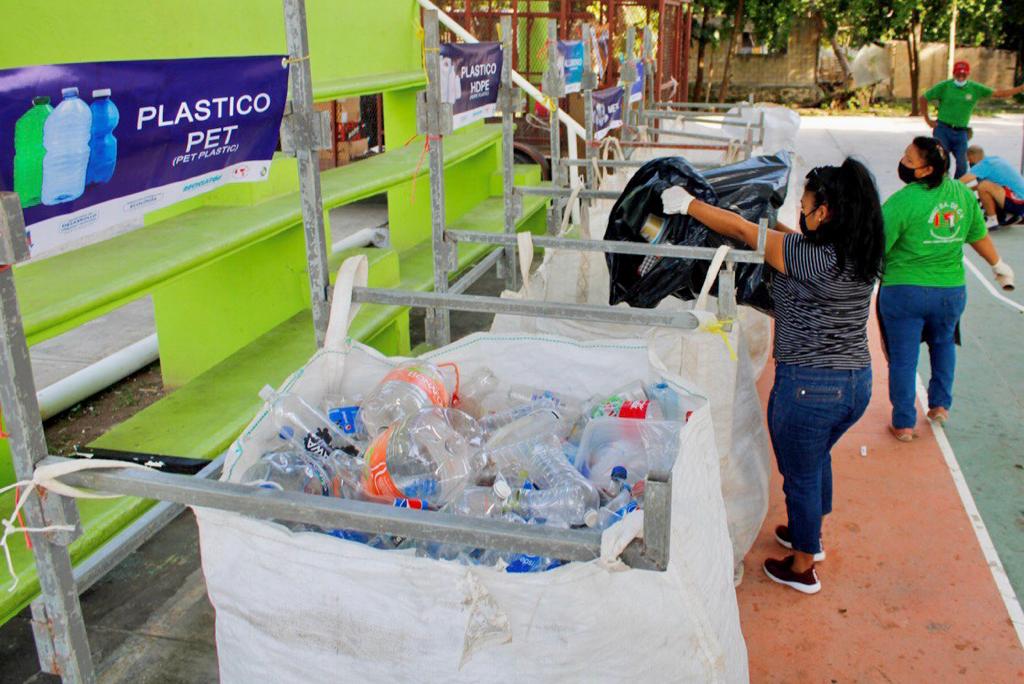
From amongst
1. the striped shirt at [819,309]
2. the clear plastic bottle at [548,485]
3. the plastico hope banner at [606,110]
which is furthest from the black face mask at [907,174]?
the clear plastic bottle at [548,485]

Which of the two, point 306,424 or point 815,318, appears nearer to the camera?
point 306,424

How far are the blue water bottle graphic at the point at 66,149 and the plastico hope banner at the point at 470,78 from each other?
1911 millimetres

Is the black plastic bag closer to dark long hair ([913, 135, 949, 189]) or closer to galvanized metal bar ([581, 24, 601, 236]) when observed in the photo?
dark long hair ([913, 135, 949, 189])

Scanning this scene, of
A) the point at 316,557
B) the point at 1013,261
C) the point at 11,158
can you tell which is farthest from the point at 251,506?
the point at 1013,261

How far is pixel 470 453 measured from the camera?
2.27m

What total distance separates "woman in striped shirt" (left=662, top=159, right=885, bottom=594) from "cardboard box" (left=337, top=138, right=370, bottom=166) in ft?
23.1

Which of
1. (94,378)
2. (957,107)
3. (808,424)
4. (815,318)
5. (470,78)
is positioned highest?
(470,78)

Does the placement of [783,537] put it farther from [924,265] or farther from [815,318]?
[924,265]

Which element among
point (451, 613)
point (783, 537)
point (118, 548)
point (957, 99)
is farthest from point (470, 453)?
point (957, 99)

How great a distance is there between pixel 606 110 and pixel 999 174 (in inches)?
203

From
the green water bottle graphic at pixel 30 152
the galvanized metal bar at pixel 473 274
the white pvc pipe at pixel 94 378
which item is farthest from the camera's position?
the white pvc pipe at pixel 94 378

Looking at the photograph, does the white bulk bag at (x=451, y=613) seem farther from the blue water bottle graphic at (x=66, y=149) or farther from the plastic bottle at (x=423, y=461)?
the blue water bottle graphic at (x=66, y=149)

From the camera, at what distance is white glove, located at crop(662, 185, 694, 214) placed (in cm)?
328

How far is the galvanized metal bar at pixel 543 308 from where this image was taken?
2.44 m
